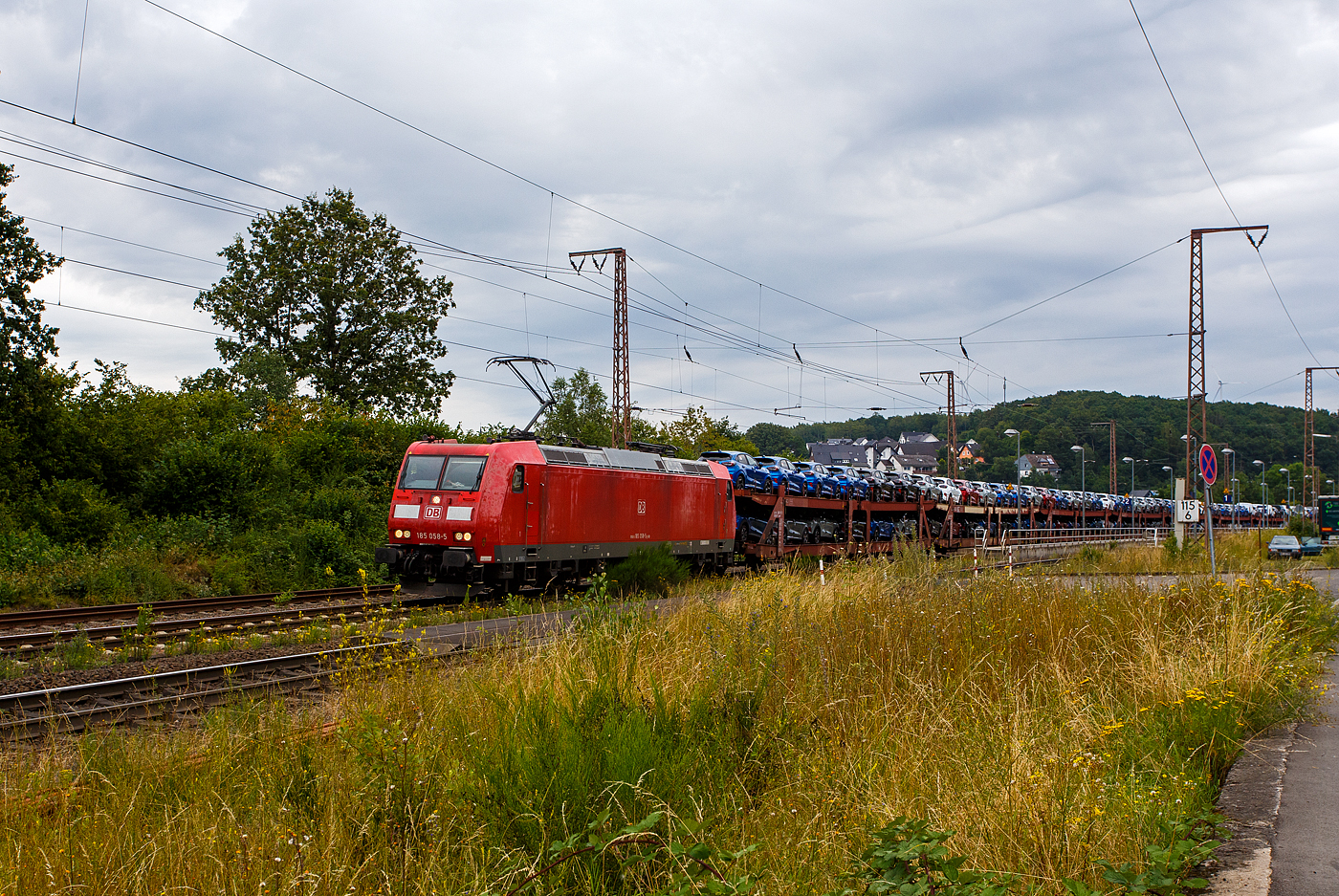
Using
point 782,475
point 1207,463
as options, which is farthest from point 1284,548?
point 1207,463

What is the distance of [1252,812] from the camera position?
16.2 feet

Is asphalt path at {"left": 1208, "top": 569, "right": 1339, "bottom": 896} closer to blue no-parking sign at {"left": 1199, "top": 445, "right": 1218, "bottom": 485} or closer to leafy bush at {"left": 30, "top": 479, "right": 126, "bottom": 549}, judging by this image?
blue no-parking sign at {"left": 1199, "top": 445, "right": 1218, "bottom": 485}

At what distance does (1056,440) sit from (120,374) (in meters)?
77.0

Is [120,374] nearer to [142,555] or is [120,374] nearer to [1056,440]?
[142,555]

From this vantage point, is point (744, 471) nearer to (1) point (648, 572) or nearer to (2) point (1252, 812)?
(1) point (648, 572)

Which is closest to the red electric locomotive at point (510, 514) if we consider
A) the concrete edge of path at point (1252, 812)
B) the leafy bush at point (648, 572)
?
the leafy bush at point (648, 572)

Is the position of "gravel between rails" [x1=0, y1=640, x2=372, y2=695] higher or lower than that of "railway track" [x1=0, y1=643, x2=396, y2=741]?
lower

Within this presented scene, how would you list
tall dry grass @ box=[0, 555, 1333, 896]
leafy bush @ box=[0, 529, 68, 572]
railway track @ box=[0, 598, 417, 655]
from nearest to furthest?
tall dry grass @ box=[0, 555, 1333, 896] < railway track @ box=[0, 598, 417, 655] < leafy bush @ box=[0, 529, 68, 572]

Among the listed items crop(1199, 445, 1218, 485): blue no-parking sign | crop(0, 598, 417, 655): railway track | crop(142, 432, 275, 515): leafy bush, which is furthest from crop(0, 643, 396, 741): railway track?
crop(142, 432, 275, 515): leafy bush

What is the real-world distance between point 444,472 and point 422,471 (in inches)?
23.0

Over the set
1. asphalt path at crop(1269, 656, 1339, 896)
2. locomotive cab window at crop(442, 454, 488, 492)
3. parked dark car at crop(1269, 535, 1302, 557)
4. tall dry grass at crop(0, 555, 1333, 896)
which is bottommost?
parked dark car at crop(1269, 535, 1302, 557)

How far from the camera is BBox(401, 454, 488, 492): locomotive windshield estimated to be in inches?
655

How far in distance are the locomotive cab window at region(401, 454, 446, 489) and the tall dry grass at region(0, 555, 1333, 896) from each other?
31.3 ft

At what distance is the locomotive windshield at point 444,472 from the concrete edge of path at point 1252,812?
1259cm
